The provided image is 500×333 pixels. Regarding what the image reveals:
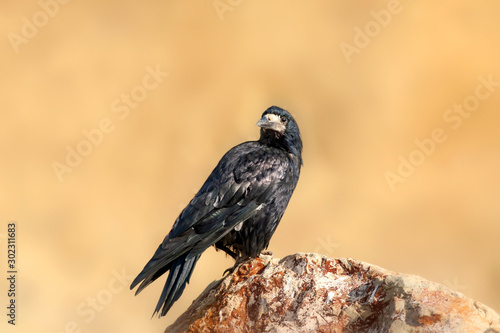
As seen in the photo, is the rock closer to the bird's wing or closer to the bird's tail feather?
the bird's tail feather

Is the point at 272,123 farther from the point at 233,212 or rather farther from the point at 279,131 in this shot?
the point at 233,212

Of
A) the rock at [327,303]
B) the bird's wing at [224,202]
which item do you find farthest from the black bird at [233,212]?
the rock at [327,303]

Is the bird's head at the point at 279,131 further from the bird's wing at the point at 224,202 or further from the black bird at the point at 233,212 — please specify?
the bird's wing at the point at 224,202

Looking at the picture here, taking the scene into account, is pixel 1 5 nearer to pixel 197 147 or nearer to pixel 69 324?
pixel 197 147

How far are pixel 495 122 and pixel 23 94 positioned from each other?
41.4 feet

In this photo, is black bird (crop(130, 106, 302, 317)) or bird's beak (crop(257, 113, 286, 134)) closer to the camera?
black bird (crop(130, 106, 302, 317))

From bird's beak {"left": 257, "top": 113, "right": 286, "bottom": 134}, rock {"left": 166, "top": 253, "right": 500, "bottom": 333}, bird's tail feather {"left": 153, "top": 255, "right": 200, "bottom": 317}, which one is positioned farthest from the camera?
bird's beak {"left": 257, "top": 113, "right": 286, "bottom": 134}

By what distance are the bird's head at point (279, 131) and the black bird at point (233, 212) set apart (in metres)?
0.02

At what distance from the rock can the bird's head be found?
150cm

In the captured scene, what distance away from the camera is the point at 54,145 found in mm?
18078

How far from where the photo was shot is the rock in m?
4.62

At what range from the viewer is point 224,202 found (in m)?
6.28

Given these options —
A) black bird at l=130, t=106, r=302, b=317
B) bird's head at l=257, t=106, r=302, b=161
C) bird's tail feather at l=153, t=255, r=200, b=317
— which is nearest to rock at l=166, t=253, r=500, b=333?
bird's tail feather at l=153, t=255, r=200, b=317

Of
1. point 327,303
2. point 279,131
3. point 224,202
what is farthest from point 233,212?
point 327,303
